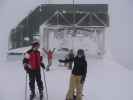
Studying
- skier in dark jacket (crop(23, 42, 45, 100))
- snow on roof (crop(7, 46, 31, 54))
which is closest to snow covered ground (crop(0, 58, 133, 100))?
skier in dark jacket (crop(23, 42, 45, 100))

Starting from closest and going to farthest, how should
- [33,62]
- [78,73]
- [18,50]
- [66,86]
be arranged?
[78,73], [33,62], [66,86], [18,50]

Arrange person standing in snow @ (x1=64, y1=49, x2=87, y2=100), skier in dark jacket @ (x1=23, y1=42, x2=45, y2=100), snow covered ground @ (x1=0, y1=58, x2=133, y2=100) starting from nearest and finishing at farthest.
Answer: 1. person standing in snow @ (x1=64, y1=49, x2=87, y2=100)
2. skier in dark jacket @ (x1=23, y1=42, x2=45, y2=100)
3. snow covered ground @ (x1=0, y1=58, x2=133, y2=100)

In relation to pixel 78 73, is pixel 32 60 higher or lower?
higher

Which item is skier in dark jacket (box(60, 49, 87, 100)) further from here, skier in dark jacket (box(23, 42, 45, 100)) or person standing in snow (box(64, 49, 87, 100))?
skier in dark jacket (box(23, 42, 45, 100))

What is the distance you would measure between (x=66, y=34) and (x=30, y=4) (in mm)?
2742

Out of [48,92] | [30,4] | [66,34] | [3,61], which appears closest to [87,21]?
[66,34]

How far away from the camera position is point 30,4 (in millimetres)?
24453

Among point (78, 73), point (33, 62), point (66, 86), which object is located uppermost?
point (33, 62)

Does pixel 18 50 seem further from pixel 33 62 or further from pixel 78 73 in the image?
pixel 78 73

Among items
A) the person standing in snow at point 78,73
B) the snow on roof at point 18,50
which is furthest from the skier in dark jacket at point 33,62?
the snow on roof at point 18,50

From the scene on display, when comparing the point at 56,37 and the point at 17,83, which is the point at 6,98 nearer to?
the point at 17,83

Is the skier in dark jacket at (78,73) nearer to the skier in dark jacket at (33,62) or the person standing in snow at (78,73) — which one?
the person standing in snow at (78,73)

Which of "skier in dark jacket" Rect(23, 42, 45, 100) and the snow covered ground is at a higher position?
"skier in dark jacket" Rect(23, 42, 45, 100)

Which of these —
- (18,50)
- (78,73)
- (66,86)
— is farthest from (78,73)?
(18,50)
